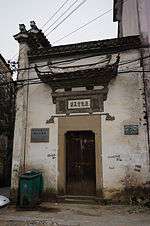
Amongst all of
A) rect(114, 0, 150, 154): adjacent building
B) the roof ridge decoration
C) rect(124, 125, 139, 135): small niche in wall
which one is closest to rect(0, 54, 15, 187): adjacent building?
the roof ridge decoration

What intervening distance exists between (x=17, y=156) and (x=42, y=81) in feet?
10.6

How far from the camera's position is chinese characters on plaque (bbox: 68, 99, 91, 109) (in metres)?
9.66

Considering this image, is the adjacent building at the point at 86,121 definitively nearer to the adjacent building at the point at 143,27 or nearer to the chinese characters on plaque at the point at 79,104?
the chinese characters on plaque at the point at 79,104

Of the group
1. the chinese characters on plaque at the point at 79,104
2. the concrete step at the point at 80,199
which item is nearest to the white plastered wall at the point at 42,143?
the concrete step at the point at 80,199

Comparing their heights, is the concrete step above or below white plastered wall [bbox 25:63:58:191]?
below

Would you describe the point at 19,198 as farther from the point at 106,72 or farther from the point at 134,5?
the point at 134,5

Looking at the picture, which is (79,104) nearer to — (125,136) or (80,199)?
(125,136)

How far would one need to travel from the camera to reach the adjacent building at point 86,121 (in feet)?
29.4

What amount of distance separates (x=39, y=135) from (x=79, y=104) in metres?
2.05

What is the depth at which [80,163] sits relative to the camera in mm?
9648

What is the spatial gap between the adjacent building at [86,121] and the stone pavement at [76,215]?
0.93 metres

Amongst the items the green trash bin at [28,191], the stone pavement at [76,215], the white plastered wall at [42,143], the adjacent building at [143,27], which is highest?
the adjacent building at [143,27]

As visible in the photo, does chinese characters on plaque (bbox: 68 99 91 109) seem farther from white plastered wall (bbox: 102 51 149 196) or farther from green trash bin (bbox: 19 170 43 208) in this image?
green trash bin (bbox: 19 170 43 208)

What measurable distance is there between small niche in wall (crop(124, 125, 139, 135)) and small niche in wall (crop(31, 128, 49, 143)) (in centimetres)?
312
